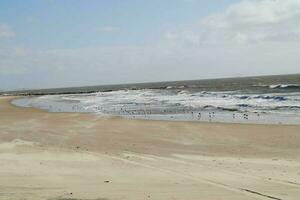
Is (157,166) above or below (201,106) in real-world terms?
above

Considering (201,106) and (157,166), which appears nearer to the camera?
(157,166)

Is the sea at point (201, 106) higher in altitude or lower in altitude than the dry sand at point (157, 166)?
lower

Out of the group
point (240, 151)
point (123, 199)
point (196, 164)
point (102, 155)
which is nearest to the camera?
point (123, 199)

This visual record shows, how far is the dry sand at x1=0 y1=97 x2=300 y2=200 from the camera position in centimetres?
759

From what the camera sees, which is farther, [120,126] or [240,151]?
[120,126]

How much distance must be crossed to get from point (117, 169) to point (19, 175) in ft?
7.12

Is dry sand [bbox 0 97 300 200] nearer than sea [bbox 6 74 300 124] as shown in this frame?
Yes

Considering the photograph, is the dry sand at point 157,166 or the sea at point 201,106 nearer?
the dry sand at point 157,166

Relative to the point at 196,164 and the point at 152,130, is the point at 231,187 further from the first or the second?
the point at 152,130

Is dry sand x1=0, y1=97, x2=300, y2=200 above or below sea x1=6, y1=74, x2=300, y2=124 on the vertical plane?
above

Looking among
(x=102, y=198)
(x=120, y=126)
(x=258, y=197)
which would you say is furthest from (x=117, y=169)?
(x=120, y=126)

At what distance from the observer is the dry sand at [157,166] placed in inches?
299

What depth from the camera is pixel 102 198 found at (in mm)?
7156

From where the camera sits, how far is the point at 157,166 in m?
10.3
